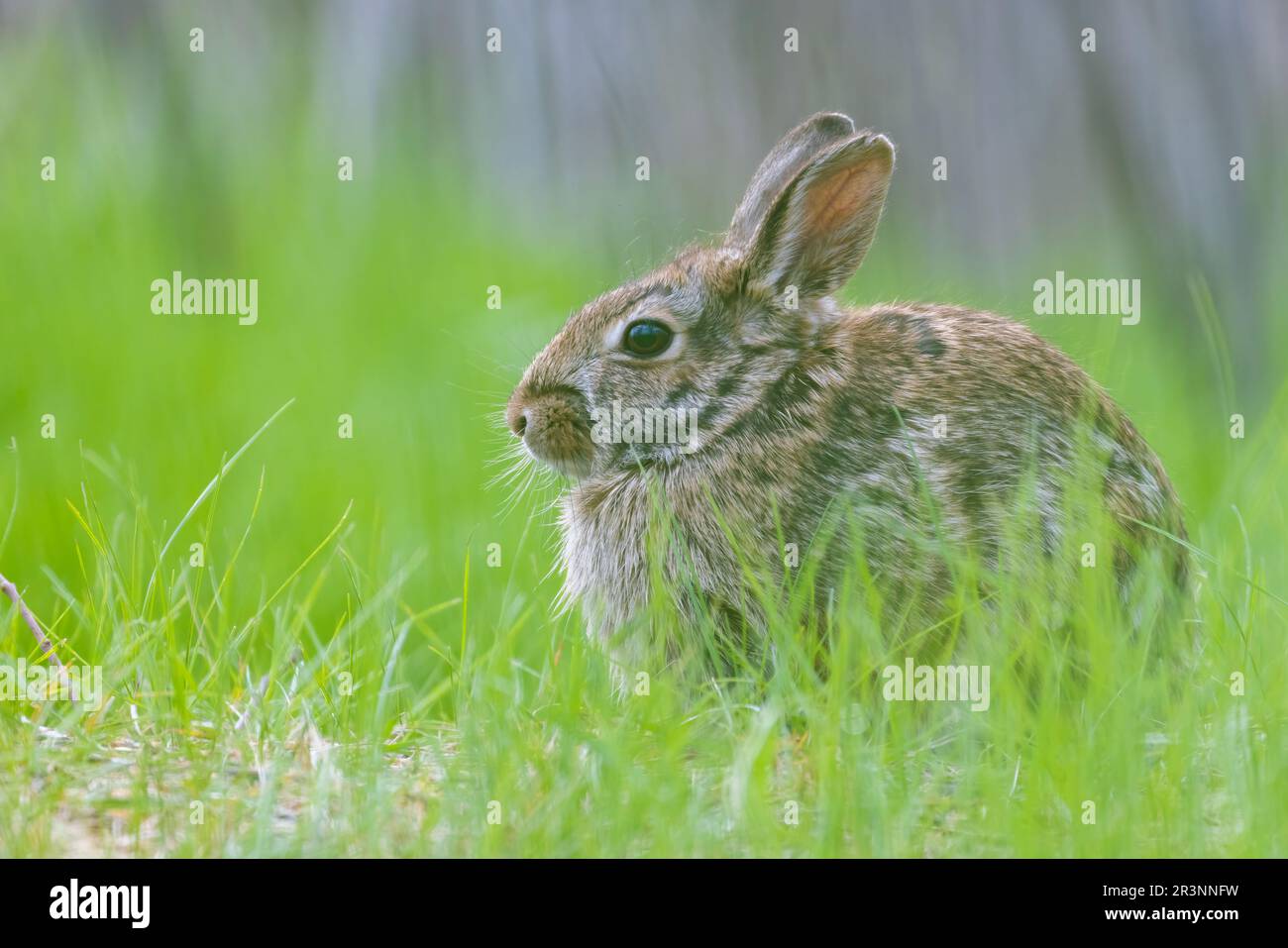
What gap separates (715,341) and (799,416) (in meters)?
0.49

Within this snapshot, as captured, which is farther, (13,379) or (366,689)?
(13,379)

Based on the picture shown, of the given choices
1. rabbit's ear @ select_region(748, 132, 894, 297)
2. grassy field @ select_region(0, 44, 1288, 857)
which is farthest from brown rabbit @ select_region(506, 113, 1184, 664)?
grassy field @ select_region(0, 44, 1288, 857)

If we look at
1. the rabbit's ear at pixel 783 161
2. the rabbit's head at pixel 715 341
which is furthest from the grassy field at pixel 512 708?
the rabbit's ear at pixel 783 161

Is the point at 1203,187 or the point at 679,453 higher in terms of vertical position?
the point at 1203,187

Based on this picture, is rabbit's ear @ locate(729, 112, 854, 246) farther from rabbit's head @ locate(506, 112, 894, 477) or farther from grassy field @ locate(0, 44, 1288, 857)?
grassy field @ locate(0, 44, 1288, 857)

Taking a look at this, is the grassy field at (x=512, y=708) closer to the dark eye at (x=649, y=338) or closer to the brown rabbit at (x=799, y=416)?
the brown rabbit at (x=799, y=416)

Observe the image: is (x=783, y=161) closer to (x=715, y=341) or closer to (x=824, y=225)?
(x=824, y=225)

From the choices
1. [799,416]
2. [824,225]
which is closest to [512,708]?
[799,416]

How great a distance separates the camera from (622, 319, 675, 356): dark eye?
578 cm

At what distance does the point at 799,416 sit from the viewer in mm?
5500

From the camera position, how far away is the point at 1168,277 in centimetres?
1048

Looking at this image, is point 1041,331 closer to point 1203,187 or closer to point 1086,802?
point 1086,802
